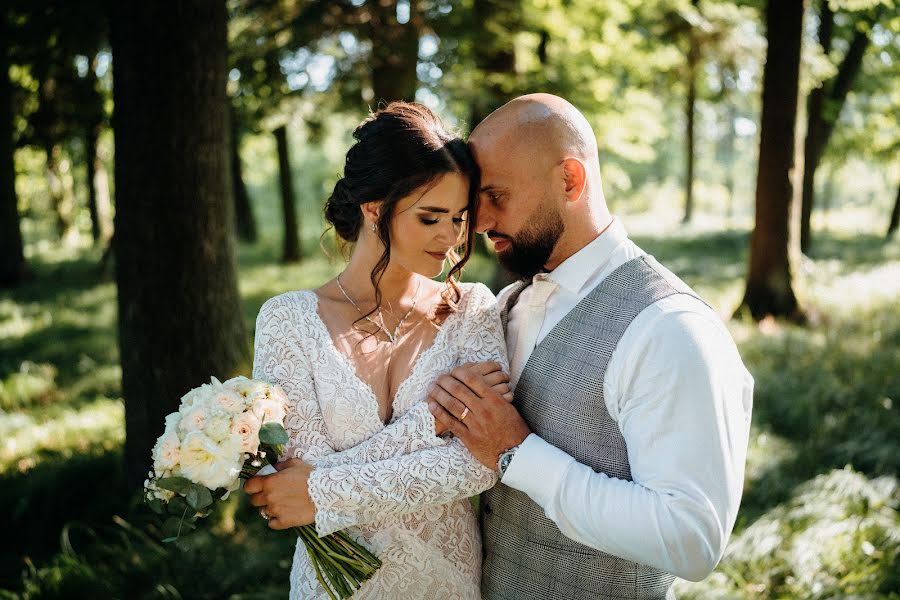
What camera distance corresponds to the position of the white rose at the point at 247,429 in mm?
1993

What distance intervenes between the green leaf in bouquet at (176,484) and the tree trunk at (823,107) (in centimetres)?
1494

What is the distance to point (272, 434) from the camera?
203 cm

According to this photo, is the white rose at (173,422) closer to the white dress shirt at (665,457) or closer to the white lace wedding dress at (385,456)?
the white lace wedding dress at (385,456)

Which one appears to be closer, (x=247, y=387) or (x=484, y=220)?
(x=247, y=387)

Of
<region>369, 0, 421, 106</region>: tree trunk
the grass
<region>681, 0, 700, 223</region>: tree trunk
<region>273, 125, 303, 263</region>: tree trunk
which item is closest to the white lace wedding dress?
the grass

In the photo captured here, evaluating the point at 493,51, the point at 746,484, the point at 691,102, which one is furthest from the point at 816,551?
the point at 691,102

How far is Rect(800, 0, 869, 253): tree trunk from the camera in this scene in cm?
1367

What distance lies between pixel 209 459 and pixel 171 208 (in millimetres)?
2569

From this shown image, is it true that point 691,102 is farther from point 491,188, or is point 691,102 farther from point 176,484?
point 176,484

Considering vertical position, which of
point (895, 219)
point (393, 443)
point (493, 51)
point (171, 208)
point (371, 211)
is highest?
point (493, 51)

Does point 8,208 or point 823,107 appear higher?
point 823,107

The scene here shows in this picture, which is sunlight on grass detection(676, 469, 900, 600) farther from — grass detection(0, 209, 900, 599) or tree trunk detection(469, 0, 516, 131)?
tree trunk detection(469, 0, 516, 131)

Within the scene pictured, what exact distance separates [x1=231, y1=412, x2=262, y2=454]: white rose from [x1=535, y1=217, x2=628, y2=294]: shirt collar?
107 cm

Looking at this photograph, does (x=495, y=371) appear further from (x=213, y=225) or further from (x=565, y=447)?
(x=213, y=225)
